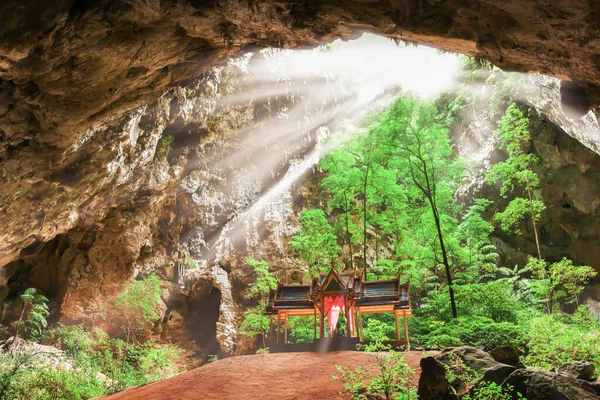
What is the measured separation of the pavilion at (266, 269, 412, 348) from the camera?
12945 mm

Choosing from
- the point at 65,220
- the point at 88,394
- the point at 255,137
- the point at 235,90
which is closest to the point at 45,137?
the point at 65,220

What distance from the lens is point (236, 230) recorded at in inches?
948

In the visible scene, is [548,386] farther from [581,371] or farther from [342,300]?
[342,300]

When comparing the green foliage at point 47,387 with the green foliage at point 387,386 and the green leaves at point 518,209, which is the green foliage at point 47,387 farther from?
the green leaves at point 518,209

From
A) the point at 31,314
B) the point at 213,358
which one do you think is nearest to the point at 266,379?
the point at 213,358

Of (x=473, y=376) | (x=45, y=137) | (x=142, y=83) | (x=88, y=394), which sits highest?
(x=142, y=83)

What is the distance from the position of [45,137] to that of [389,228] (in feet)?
51.9

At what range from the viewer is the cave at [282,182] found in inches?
332

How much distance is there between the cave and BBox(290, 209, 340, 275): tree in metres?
0.15

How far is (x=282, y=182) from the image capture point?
26828 millimetres

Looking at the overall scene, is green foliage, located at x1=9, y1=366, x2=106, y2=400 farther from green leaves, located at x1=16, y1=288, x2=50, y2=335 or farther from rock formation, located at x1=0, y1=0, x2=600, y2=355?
green leaves, located at x1=16, y1=288, x2=50, y2=335

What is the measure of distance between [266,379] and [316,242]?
32.8 ft

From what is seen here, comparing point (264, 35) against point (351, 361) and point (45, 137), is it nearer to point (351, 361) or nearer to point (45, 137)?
point (45, 137)

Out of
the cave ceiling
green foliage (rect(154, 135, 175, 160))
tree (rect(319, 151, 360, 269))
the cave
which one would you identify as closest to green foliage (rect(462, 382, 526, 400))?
the cave
